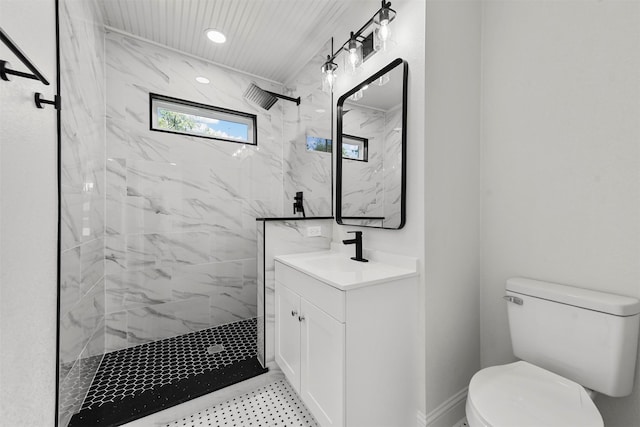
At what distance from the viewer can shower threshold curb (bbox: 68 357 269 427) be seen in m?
1.29

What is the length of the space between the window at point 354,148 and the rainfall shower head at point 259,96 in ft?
3.22

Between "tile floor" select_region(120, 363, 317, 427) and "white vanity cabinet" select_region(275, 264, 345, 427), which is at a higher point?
"white vanity cabinet" select_region(275, 264, 345, 427)

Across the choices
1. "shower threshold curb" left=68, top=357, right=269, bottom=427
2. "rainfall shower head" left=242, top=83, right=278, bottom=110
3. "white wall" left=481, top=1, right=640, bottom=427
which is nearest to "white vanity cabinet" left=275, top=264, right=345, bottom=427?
"shower threshold curb" left=68, top=357, right=269, bottom=427

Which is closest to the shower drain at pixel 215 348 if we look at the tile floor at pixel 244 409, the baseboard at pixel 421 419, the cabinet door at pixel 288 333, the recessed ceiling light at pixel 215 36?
the tile floor at pixel 244 409

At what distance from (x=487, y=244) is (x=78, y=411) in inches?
98.6

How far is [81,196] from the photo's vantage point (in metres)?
1.41

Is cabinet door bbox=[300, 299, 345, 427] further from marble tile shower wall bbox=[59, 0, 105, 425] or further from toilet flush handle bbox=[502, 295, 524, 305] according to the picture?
marble tile shower wall bbox=[59, 0, 105, 425]

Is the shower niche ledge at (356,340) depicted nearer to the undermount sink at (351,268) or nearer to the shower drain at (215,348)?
the undermount sink at (351,268)

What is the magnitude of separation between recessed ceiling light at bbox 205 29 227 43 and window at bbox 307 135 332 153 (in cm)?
105

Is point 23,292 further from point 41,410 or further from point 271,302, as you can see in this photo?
point 271,302

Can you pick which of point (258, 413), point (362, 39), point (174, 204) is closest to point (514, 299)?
point (258, 413)

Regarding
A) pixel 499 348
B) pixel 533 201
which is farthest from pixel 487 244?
pixel 499 348

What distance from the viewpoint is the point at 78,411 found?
1.33 m

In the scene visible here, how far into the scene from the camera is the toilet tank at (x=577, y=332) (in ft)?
3.26
